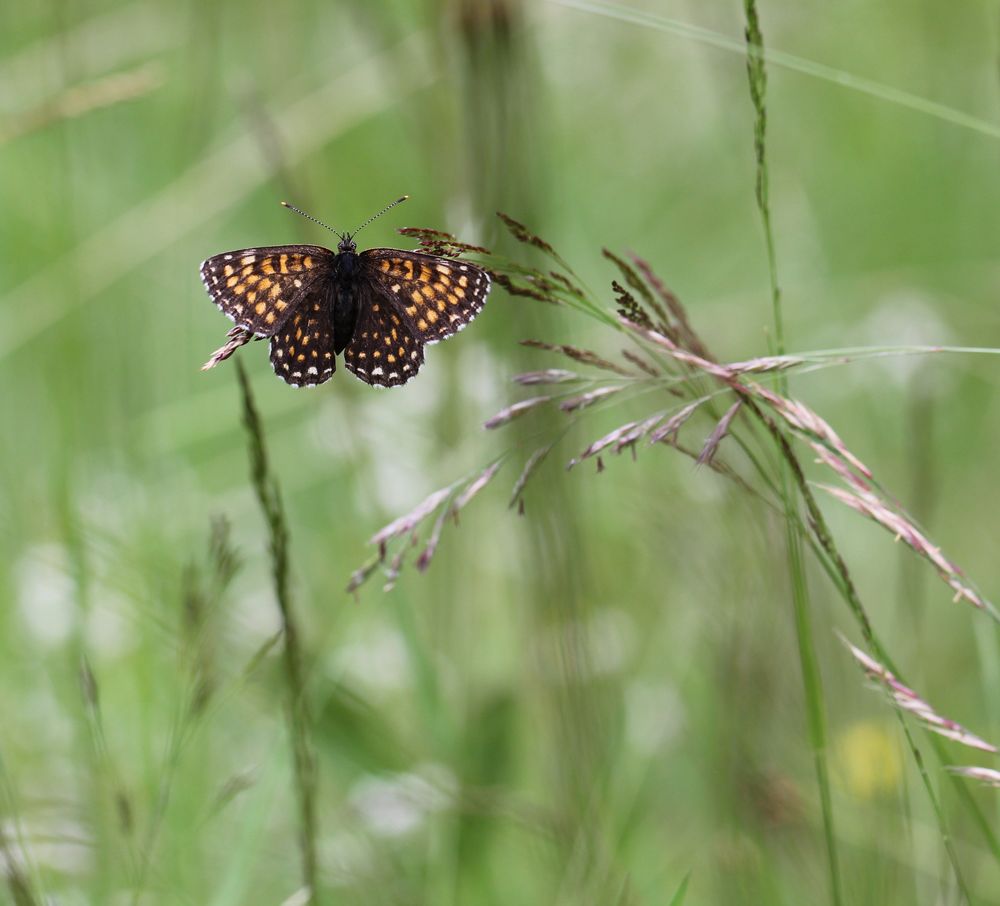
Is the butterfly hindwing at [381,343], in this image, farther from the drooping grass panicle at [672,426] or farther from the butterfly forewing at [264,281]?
the drooping grass panicle at [672,426]

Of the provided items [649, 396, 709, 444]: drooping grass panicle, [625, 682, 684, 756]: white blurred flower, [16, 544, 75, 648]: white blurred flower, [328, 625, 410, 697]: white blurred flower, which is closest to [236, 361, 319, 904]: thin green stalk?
[649, 396, 709, 444]: drooping grass panicle

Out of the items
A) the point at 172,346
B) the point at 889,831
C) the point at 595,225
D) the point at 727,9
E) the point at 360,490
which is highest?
the point at 727,9

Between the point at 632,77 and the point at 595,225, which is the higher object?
the point at 632,77

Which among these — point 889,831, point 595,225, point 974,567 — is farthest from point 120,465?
point 595,225

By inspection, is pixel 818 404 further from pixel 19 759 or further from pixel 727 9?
pixel 19 759

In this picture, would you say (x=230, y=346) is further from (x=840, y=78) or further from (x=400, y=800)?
(x=400, y=800)

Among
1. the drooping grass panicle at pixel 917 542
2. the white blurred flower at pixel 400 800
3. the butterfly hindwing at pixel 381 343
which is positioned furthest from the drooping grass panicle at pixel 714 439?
the white blurred flower at pixel 400 800

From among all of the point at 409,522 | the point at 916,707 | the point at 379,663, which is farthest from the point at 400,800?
the point at 916,707
